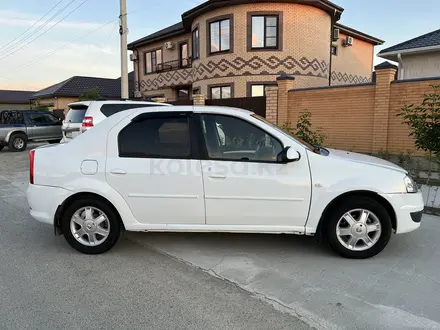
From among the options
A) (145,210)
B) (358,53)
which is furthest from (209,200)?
(358,53)

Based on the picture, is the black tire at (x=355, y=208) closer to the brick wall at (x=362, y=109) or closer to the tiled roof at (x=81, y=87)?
the brick wall at (x=362, y=109)

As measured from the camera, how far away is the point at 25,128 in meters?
16.1

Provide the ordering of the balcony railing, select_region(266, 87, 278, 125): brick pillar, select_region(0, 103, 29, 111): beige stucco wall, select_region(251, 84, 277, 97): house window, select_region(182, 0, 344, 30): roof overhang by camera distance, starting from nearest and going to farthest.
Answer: select_region(266, 87, 278, 125): brick pillar, select_region(182, 0, 344, 30): roof overhang, select_region(251, 84, 277, 97): house window, the balcony railing, select_region(0, 103, 29, 111): beige stucco wall

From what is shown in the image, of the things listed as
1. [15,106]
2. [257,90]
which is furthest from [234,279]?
[15,106]

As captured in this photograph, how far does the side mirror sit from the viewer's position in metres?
3.72

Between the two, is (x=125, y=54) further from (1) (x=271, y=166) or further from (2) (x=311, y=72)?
(1) (x=271, y=166)

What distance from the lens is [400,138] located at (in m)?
9.52

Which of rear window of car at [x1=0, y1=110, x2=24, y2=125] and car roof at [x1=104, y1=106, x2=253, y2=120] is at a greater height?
rear window of car at [x1=0, y1=110, x2=24, y2=125]

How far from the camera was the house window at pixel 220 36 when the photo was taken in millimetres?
16906

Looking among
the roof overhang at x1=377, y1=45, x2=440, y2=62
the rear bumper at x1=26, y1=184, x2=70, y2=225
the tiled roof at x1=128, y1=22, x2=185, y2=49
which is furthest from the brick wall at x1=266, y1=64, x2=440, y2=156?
the tiled roof at x1=128, y1=22, x2=185, y2=49

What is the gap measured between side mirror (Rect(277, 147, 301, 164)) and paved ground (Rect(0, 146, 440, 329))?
1.12 metres

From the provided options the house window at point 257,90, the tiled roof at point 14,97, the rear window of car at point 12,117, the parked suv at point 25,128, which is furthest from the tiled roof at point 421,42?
the tiled roof at point 14,97

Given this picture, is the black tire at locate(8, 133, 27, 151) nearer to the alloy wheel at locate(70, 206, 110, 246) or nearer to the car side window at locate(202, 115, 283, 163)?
the alloy wheel at locate(70, 206, 110, 246)

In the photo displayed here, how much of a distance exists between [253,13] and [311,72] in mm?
3930
